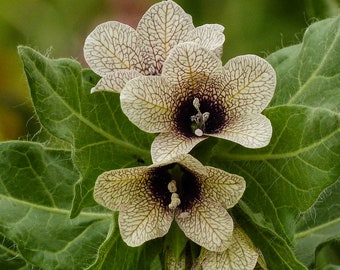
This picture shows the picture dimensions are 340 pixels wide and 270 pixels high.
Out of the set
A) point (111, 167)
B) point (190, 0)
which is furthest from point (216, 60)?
point (190, 0)

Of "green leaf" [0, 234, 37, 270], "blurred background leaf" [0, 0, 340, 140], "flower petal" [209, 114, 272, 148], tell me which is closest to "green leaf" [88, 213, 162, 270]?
"flower petal" [209, 114, 272, 148]

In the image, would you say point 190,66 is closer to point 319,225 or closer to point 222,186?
point 222,186

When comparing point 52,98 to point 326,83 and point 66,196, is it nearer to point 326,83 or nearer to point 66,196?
point 66,196

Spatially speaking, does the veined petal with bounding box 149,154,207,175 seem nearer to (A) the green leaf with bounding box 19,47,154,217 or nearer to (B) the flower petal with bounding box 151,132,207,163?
(B) the flower petal with bounding box 151,132,207,163

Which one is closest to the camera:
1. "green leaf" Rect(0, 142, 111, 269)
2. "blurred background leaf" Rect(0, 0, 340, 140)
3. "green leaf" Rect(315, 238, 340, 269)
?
"green leaf" Rect(0, 142, 111, 269)

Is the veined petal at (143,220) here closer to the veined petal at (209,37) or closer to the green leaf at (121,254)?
the green leaf at (121,254)

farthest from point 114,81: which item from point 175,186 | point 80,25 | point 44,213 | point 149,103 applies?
point 80,25
